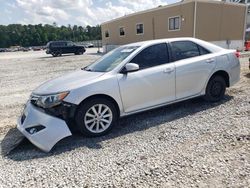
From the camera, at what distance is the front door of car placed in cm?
437

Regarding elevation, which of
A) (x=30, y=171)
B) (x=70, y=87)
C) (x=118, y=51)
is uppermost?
(x=118, y=51)

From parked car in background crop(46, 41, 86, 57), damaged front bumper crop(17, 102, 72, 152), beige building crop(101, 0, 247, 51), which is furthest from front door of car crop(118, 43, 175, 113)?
parked car in background crop(46, 41, 86, 57)

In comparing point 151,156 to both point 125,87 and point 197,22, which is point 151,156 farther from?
point 197,22

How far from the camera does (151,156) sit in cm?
345

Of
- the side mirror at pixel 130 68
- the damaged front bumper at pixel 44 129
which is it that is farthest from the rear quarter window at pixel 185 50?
the damaged front bumper at pixel 44 129

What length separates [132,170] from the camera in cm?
313

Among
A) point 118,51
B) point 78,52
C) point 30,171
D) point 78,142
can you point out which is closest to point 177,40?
point 118,51

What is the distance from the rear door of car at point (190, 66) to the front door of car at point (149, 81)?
0.61 feet

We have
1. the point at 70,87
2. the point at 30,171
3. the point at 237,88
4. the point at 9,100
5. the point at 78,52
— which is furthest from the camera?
the point at 78,52

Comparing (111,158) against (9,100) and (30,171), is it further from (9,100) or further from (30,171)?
(9,100)

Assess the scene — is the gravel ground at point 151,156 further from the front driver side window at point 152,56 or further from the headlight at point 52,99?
the front driver side window at point 152,56

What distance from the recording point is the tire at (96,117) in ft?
13.2

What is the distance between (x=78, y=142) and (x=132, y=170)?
1300mm

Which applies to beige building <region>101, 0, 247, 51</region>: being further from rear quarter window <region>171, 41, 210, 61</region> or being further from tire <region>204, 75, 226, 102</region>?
rear quarter window <region>171, 41, 210, 61</region>
